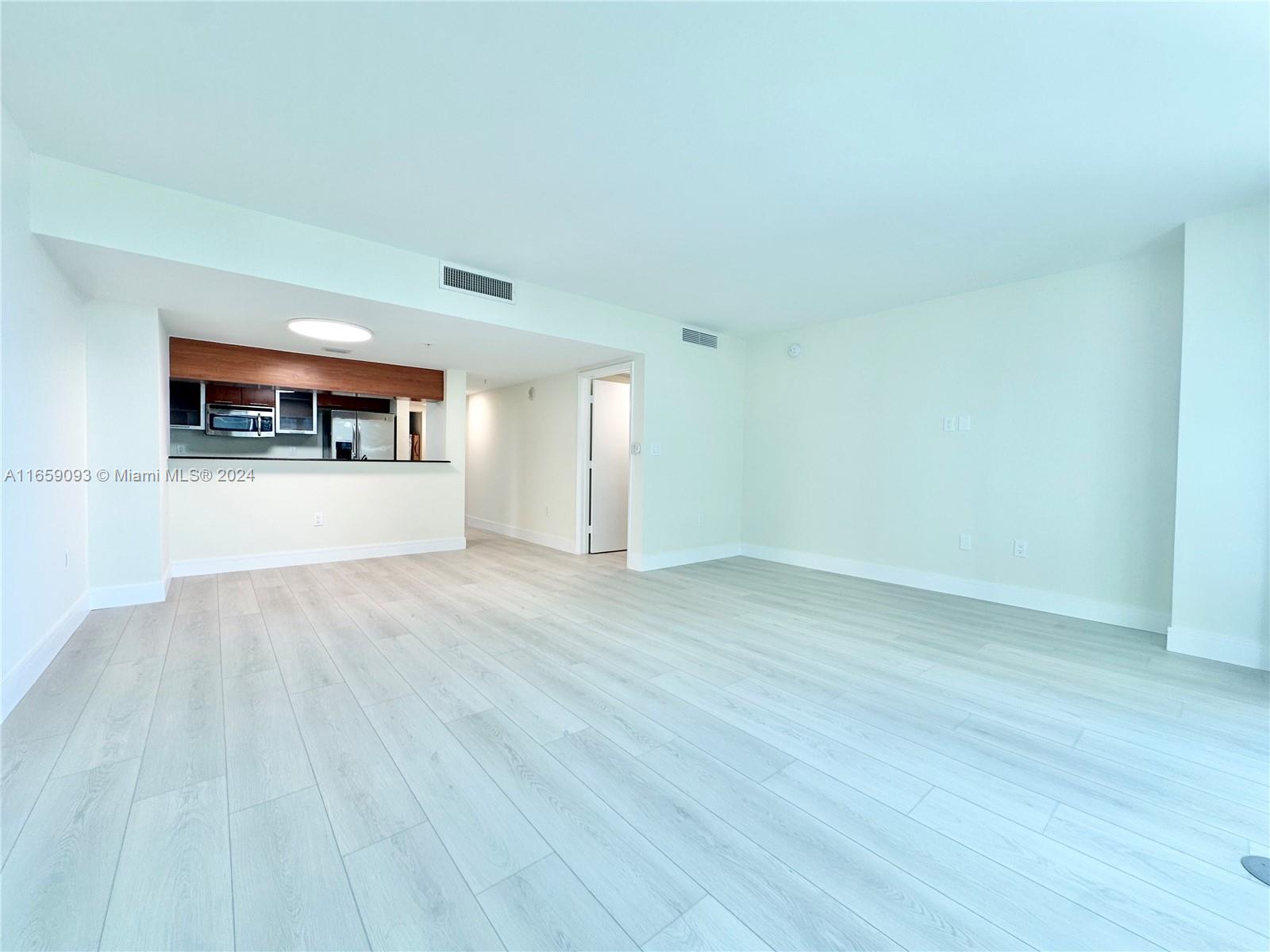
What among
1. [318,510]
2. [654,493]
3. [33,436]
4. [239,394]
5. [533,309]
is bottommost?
[318,510]

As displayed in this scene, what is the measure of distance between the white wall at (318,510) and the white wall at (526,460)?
960 mm

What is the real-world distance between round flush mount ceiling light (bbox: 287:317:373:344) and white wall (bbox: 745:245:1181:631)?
4113 millimetres

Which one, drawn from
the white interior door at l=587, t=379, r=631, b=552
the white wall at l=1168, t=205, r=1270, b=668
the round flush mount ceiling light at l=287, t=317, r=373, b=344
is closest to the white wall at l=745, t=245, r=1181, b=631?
the white wall at l=1168, t=205, r=1270, b=668

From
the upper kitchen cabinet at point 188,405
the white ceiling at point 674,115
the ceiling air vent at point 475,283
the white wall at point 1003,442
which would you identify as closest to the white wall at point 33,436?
the white ceiling at point 674,115

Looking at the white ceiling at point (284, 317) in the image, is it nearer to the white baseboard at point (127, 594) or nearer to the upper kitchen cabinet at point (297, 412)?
the upper kitchen cabinet at point (297, 412)

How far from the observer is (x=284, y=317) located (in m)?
3.71

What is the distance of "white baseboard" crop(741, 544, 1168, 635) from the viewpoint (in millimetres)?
3459

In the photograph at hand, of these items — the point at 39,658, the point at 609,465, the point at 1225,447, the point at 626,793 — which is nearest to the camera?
the point at 626,793

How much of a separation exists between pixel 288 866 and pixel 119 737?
122cm

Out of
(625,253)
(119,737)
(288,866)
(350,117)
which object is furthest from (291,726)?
(625,253)

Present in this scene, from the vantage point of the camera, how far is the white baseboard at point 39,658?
209 centimetres

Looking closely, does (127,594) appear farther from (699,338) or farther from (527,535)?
(699,338)

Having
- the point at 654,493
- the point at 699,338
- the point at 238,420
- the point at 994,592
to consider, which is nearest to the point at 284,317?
the point at 238,420

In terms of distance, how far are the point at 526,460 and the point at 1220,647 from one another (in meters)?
6.35
